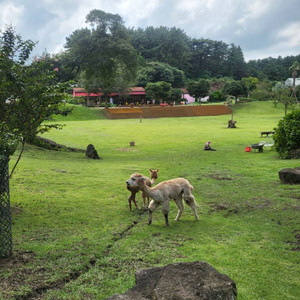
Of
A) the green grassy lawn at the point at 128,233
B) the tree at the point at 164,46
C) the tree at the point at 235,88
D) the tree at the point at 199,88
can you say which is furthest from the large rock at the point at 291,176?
the tree at the point at 164,46

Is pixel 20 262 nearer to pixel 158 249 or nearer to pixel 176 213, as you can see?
pixel 158 249

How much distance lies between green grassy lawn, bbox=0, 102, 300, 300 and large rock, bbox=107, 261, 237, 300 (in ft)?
4.30

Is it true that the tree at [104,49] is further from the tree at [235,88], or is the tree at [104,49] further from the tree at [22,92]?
the tree at [235,88]

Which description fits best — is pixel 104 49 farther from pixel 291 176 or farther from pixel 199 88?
pixel 199 88

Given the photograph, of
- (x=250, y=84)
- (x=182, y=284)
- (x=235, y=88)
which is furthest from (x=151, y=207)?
(x=250, y=84)

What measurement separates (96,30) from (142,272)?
2777cm

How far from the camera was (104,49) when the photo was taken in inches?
1103

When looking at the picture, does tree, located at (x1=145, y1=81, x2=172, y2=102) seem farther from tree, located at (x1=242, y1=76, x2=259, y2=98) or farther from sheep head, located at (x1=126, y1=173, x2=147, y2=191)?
sheep head, located at (x1=126, y1=173, x2=147, y2=191)

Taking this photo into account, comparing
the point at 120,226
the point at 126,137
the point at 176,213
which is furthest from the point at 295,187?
the point at 126,137

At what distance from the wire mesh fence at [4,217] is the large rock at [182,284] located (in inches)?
132

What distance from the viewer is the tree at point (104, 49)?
28.0 metres

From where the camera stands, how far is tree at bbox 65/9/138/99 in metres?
28.0

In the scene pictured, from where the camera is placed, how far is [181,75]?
93.6 metres

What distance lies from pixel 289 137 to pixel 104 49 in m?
16.7
